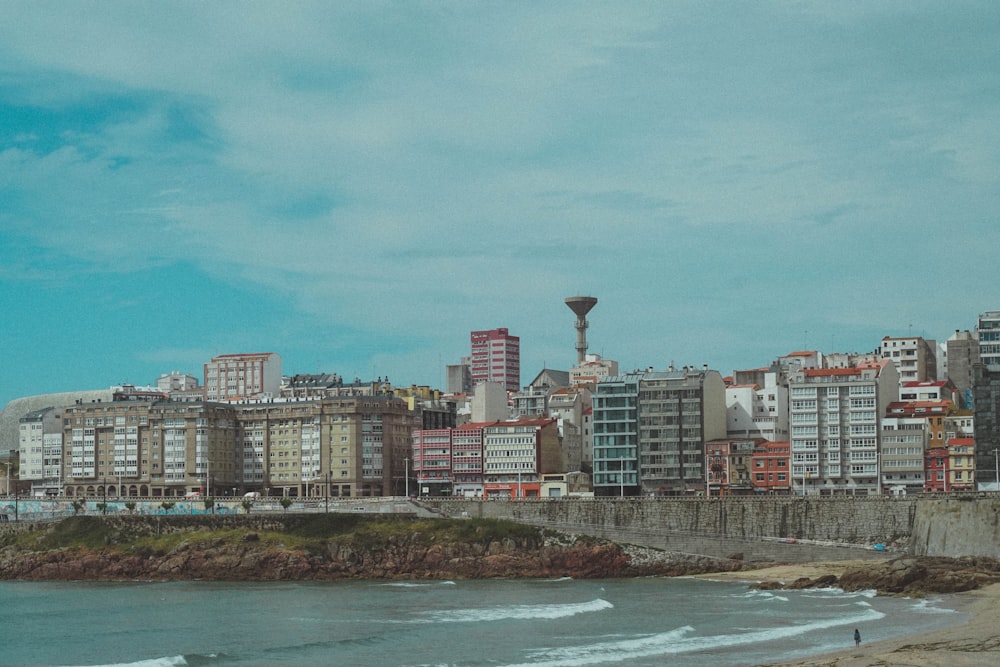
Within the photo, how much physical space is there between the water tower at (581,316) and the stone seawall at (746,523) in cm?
8102

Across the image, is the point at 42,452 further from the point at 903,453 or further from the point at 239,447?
the point at 903,453

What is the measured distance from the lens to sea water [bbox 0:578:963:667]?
6003cm

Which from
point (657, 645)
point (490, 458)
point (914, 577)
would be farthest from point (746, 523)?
point (657, 645)

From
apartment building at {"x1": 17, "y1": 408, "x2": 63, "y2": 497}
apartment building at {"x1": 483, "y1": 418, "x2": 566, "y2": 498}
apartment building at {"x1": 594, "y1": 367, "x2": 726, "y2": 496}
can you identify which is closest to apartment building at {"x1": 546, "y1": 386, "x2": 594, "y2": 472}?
apartment building at {"x1": 483, "y1": 418, "x2": 566, "y2": 498}

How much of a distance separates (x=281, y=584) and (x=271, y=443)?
5344 centimetres

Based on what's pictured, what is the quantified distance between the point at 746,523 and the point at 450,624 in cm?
3957

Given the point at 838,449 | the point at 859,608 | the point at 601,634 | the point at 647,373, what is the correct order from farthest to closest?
the point at 647,373 → the point at 838,449 → the point at 859,608 → the point at 601,634

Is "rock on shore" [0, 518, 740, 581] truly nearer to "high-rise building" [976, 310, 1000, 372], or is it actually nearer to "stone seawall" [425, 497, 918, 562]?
"stone seawall" [425, 497, 918, 562]

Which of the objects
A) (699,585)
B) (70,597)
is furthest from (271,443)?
(699,585)

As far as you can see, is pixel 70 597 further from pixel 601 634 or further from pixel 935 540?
pixel 935 540

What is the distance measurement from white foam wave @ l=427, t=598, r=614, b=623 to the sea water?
11 cm

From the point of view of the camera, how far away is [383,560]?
10362 cm

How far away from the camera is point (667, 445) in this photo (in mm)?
124750

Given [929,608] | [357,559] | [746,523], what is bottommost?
[357,559]
